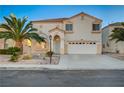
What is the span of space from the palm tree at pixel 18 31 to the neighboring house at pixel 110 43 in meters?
7.02

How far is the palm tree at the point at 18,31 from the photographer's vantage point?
22328mm

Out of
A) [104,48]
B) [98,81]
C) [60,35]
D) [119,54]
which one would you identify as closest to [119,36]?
[119,54]

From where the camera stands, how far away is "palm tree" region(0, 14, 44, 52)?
22328 millimetres

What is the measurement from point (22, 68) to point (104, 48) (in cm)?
1319

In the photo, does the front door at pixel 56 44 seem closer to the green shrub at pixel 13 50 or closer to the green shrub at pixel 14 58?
the green shrub at pixel 13 50

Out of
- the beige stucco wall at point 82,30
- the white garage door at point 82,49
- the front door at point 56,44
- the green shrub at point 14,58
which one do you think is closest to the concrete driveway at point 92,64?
the green shrub at point 14,58

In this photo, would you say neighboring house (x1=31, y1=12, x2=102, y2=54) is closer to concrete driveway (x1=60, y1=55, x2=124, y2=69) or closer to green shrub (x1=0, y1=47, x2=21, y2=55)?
green shrub (x1=0, y1=47, x2=21, y2=55)

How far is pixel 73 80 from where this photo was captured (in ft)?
37.6

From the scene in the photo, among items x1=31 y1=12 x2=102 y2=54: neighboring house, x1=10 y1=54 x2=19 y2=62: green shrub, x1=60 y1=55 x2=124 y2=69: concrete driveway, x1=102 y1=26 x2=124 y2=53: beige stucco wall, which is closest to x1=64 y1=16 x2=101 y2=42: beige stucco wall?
x1=31 y1=12 x2=102 y2=54: neighboring house

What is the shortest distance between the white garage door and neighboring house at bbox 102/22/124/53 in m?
1.23

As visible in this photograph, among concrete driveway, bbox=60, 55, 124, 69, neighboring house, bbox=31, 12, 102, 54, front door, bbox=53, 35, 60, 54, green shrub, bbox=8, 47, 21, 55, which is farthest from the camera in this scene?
front door, bbox=53, 35, 60, 54

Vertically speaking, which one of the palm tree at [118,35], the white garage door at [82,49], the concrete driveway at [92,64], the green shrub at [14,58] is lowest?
the concrete driveway at [92,64]

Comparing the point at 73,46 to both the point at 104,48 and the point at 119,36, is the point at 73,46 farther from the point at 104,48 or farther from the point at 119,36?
the point at 119,36
